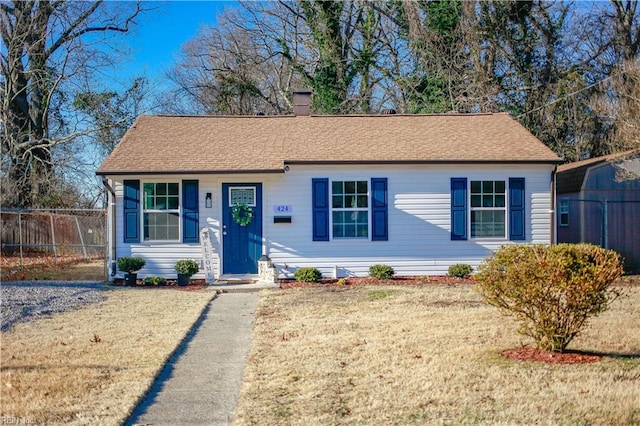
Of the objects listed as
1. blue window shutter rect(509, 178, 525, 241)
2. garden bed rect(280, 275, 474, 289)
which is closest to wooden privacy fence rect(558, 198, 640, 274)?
blue window shutter rect(509, 178, 525, 241)

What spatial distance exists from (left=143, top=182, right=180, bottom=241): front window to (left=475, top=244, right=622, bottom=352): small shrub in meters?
9.79

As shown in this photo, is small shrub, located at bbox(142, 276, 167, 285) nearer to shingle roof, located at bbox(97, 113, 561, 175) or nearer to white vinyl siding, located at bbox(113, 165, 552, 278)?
white vinyl siding, located at bbox(113, 165, 552, 278)

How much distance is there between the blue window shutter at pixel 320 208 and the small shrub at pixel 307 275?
906mm

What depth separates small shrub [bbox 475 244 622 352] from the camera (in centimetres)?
708

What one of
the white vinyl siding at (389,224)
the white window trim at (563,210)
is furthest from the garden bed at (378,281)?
the white window trim at (563,210)

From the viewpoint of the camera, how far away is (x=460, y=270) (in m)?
15.6

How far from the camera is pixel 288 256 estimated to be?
15812 millimetres

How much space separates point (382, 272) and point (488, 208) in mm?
3101

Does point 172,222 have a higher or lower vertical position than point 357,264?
higher

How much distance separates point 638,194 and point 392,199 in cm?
812

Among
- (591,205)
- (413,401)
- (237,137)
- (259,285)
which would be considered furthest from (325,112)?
(413,401)

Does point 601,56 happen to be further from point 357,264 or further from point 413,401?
point 413,401

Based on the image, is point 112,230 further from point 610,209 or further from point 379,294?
point 610,209

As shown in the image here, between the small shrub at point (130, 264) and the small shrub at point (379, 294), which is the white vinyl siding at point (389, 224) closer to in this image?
the small shrub at point (130, 264)
